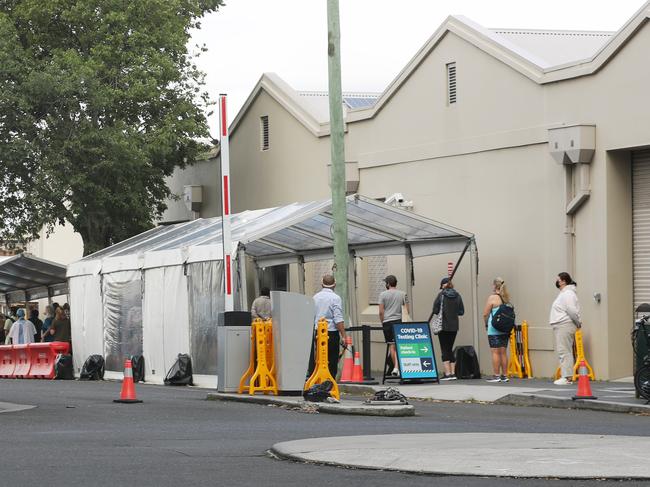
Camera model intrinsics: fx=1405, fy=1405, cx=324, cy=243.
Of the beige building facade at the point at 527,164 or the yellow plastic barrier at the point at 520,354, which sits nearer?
the beige building facade at the point at 527,164

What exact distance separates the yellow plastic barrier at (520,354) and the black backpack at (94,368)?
935 centimetres

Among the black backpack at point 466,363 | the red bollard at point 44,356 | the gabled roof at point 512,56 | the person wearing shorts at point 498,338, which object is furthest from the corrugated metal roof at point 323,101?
the person wearing shorts at point 498,338

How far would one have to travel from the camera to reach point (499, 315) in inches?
917

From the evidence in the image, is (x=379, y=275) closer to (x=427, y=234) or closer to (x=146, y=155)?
(x=427, y=234)

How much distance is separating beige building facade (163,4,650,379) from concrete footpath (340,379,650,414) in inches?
71.4

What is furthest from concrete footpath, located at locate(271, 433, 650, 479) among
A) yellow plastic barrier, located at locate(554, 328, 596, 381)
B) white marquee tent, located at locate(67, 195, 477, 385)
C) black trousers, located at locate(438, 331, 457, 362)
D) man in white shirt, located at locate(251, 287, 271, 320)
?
white marquee tent, located at locate(67, 195, 477, 385)

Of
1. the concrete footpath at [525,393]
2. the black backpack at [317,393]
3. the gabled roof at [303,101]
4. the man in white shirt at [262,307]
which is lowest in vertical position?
the concrete footpath at [525,393]

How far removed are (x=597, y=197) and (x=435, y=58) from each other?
598 cm

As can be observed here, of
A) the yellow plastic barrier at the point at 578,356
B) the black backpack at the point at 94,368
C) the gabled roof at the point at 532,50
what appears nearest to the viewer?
the yellow plastic barrier at the point at 578,356

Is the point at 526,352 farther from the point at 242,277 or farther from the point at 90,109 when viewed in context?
the point at 90,109

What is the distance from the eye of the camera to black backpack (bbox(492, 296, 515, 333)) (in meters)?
23.3

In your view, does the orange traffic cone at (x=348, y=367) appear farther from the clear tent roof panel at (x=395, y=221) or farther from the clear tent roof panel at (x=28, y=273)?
the clear tent roof panel at (x=28, y=273)

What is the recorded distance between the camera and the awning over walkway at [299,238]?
25125 mm

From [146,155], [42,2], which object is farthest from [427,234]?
[42,2]
